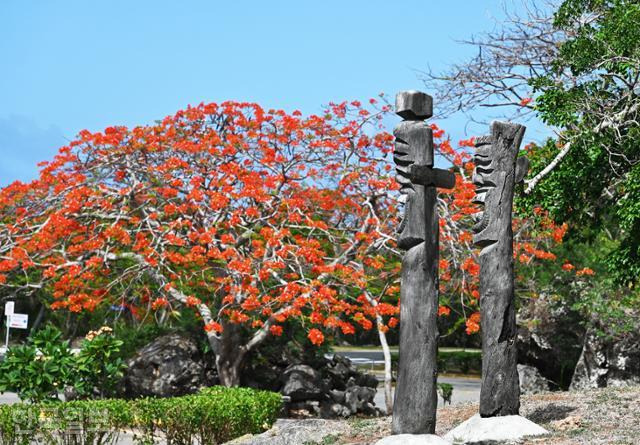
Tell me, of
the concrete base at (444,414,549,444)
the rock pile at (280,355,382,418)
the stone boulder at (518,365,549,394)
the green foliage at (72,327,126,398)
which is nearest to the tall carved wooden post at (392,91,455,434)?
the concrete base at (444,414,549,444)

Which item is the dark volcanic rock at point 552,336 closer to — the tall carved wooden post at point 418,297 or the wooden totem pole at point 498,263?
the wooden totem pole at point 498,263

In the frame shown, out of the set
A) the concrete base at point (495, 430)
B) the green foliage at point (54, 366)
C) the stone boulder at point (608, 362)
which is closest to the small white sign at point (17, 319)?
the green foliage at point (54, 366)

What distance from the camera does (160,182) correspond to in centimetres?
1852

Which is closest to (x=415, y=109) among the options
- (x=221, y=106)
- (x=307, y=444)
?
(x=307, y=444)

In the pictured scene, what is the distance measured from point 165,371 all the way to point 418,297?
37.5 ft

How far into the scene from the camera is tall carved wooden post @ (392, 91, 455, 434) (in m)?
8.50

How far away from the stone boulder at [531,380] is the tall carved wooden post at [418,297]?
13.3 meters

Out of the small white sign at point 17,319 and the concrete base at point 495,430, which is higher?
the small white sign at point 17,319

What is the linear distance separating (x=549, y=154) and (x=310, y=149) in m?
6.07

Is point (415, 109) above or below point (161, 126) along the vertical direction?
below

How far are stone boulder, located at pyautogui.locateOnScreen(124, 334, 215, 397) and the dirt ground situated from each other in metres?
7.68

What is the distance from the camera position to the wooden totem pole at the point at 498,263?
372 inches

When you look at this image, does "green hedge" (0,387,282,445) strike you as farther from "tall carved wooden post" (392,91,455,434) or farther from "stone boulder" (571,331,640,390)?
"stone boulder" (571,331,640,390)

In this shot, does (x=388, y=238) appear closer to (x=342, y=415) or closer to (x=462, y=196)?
(x=462, y=196)
